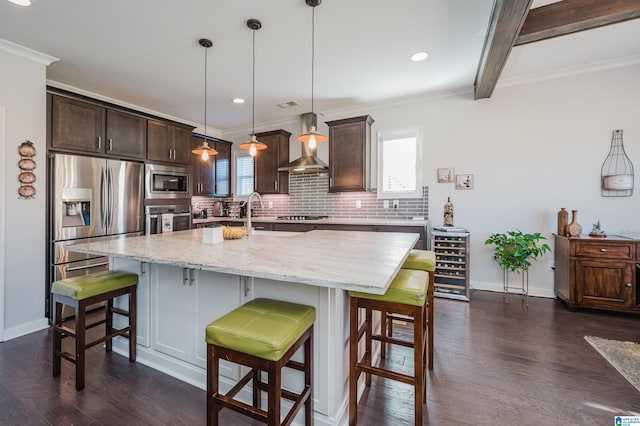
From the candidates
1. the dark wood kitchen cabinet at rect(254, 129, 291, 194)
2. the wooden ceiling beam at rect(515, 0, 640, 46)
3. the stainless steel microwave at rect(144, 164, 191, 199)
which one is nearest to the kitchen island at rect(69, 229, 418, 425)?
the stainless steel microwave at rect(144, 164, 191, 199)

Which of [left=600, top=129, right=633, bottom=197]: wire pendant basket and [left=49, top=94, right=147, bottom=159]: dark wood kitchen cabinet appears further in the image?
[left=600, top=129, right=633, bottom=197]: wire pendant basket

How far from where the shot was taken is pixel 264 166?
501 centimetres

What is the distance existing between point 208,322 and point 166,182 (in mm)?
3110

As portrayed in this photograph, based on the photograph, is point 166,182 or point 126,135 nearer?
point 126,135

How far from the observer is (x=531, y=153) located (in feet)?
11.4

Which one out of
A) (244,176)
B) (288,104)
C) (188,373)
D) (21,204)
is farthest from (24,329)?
(288,104)

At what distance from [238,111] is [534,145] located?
14.4ft

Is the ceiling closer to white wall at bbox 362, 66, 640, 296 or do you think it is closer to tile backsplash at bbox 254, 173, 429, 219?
white wall at bbox 362, 66, 640, 296

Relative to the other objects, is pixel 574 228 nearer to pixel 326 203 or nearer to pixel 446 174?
pixel 446 174

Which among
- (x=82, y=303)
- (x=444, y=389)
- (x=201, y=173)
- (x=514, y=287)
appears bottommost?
(x=444, y=389)

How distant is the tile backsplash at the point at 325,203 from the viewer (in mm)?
4152

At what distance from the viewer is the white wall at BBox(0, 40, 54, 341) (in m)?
2.51

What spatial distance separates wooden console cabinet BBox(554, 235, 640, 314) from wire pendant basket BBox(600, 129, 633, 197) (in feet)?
1.85

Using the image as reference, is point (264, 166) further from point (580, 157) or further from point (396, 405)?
point (580, 157)
